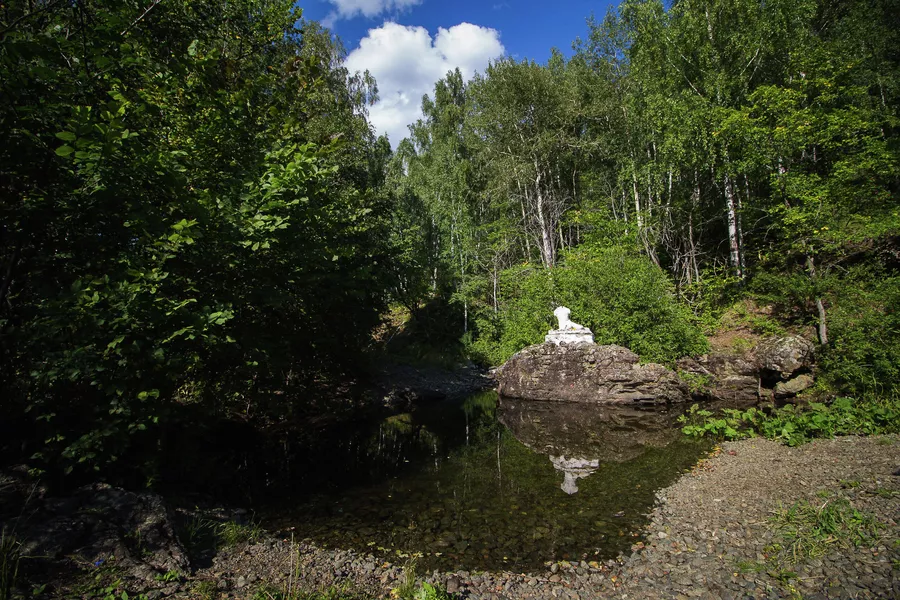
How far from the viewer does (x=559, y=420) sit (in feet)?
44.4

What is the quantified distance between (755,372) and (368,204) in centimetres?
1448

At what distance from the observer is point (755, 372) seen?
14820mm

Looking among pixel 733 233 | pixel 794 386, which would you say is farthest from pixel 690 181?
pixel 794 386

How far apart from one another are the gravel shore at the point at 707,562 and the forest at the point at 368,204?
7.25 feet

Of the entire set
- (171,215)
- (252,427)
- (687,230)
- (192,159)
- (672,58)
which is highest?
(672,58)

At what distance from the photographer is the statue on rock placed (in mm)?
17125

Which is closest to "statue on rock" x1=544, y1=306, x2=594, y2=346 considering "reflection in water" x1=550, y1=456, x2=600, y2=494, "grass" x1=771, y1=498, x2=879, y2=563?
"reflection in water" x1=550, y1=456, x2=600, y2=494

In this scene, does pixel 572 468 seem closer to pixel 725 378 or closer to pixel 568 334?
pixel 568 334

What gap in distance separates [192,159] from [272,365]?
3087 millimetres

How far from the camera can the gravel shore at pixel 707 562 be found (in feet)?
13.2

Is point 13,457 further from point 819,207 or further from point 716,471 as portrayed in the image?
point 819,207

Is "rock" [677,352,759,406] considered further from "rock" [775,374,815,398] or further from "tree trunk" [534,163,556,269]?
"tree trunk" [534,163,556,269]

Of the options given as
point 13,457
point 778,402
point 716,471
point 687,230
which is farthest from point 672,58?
point 13,457

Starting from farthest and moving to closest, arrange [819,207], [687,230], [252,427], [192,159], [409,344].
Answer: [409,344] → [687,230] → [819,207] → [252,427] → [192,159]
